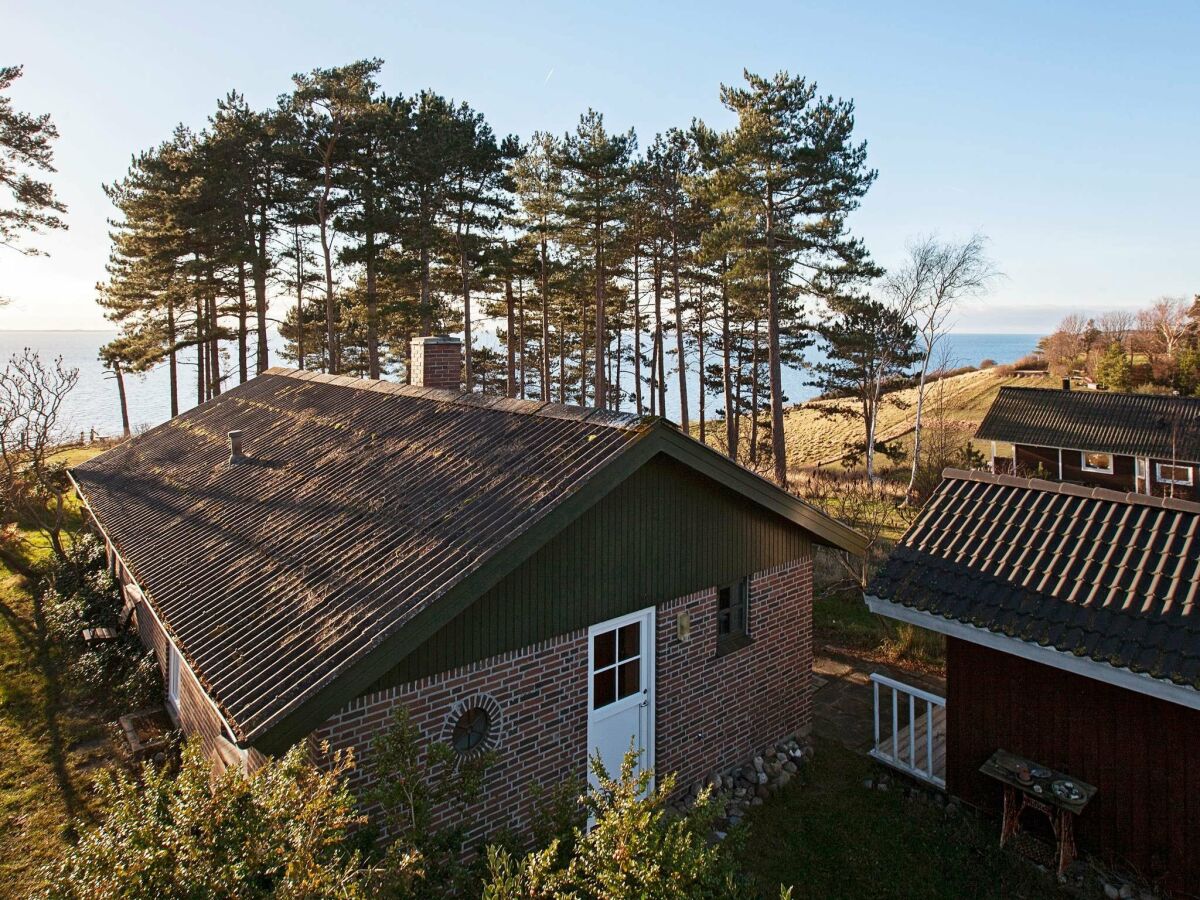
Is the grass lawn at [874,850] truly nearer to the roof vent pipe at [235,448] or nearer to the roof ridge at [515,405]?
the roof ridge at [515,405]

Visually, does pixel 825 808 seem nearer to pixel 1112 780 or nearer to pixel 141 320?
pixel 1112 780

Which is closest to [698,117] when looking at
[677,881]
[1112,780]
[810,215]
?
[810,215]

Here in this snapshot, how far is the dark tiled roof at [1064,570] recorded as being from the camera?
19.9 feet

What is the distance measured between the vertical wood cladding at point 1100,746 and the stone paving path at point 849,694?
6.60ft

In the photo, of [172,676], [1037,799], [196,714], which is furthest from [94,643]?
[1037,799]

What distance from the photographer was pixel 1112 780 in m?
6.43

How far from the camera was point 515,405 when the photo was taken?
885 centimetres

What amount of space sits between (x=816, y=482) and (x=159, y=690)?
24.8 m

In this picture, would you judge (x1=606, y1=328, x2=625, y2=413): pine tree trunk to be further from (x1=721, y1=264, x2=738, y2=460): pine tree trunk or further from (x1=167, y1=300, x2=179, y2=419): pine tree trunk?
(x1=167, y1=300, x2=179, y2=419): pine tree trunk

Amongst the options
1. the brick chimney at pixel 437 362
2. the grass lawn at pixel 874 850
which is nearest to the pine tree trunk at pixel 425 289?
the brick chimney at pixel 437 362

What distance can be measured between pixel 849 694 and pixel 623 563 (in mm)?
5502

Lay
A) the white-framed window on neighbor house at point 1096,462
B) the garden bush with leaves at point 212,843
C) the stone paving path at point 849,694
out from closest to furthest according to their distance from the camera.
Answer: the garden bush with leaves at point 212,843 → the stone paving path at point 849,694 → the white-framed window on neighbor house at point 1096,462

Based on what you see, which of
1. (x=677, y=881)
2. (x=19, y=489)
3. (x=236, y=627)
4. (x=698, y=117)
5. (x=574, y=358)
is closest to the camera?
(x=677, y=881)

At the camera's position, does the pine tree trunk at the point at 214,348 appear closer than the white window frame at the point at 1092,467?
No
